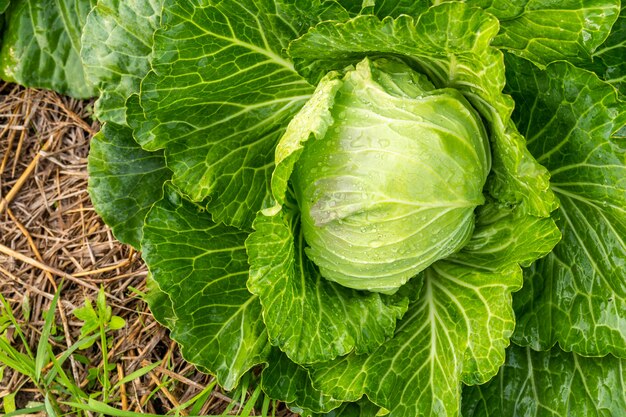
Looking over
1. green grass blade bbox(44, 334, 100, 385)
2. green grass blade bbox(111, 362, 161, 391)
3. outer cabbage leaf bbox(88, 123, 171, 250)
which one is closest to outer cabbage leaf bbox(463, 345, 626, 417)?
green grass blade bbox(111, 362, 161, 391)

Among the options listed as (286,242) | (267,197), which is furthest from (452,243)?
(267,197)

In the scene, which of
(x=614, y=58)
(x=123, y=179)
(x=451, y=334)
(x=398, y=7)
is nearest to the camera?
(x=398, y=7)

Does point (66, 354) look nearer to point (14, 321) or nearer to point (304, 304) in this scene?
point (14, 321)

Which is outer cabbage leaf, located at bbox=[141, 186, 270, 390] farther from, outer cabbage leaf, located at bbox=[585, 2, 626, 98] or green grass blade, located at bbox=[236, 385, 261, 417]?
outer cabbage leaf, located at bbox=[585, 2, 626, 98]

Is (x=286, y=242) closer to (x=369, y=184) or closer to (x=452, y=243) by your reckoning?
(x=369, y=184)

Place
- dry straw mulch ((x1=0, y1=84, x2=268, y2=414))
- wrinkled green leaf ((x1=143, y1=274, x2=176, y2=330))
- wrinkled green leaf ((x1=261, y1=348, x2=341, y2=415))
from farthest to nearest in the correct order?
dry straw mulch ((x1=0, y1=84, x2=268, y2=414)), wrinkled green leaf ((x1=143, y1=274, x2=176, y2=330)), wrinkled green leaf ((x1=261, y1=348, x2=341, y2=415))

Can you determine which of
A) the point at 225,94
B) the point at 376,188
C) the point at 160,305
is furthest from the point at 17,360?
the point at 376,188

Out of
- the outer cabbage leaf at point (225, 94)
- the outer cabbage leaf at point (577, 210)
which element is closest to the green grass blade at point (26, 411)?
the outer cabbage leaf at point (225, 94)
